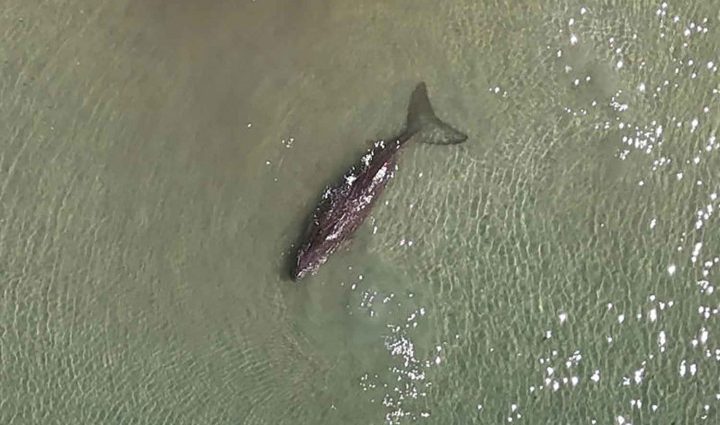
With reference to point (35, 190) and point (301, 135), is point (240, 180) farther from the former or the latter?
point (35, 190)

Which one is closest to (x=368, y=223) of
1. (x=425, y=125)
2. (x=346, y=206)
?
(x=346, y=206)

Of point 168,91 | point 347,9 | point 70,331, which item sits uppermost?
point 347,9

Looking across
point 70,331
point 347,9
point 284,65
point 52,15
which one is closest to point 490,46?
point 347,9

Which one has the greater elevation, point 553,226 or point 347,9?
point 347,9

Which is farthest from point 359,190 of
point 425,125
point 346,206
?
point 425,125

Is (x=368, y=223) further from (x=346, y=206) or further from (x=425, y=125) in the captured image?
(x=425, y=125)

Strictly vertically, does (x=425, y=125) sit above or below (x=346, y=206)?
above
